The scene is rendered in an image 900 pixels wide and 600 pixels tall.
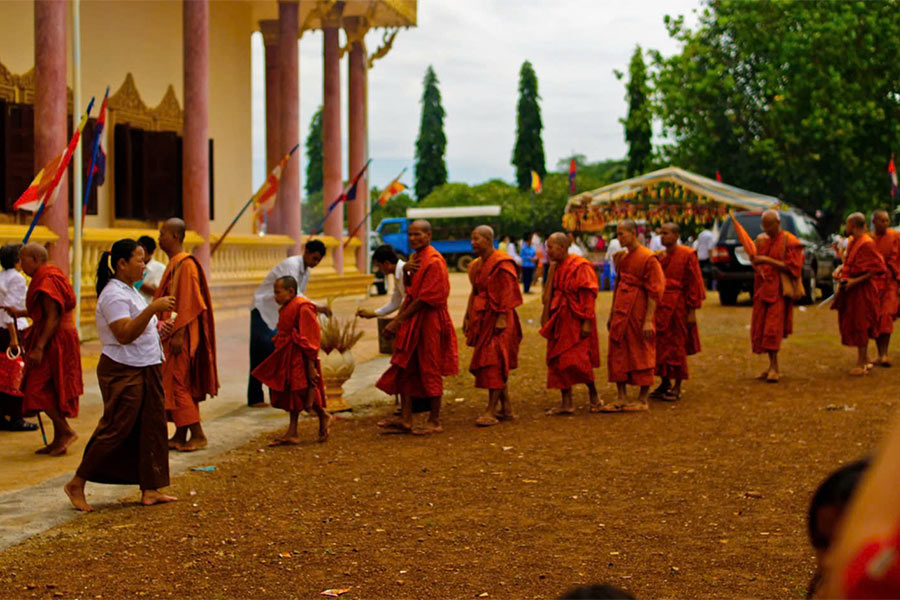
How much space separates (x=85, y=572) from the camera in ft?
15.9

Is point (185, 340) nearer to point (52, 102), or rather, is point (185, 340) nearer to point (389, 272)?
point (389, 272)

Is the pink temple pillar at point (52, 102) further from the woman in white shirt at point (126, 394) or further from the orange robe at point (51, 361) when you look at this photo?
the woman in white shirt at point (126, 394)

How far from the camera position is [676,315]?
10.2m

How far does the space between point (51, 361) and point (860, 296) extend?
8.43 m

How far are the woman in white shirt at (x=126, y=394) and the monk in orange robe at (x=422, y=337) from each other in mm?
A: 2698

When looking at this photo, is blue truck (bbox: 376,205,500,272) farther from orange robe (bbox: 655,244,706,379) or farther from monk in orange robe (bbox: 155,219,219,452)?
monk in orange robe (bbox: 155,219,219,452)

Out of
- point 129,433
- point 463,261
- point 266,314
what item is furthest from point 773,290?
point 463,261

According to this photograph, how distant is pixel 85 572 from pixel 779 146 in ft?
106

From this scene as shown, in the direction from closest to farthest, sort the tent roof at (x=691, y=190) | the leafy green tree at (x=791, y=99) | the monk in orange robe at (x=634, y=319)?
the monk in orange robe at (x=634, y=319) < the tent roof at (x=691, y=190) < the leafy green tree at (x=791, y=99)

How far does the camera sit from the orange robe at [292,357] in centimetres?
798

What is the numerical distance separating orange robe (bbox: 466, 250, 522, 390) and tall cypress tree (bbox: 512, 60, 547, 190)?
61408 millimetres

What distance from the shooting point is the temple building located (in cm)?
1341

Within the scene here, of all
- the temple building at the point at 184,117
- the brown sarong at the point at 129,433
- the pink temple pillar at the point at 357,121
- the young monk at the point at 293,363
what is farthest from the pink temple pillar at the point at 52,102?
the pink temple pillar at the point at 357,121

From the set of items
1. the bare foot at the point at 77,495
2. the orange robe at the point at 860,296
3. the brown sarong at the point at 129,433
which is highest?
the orange robe at the point at 860,296
